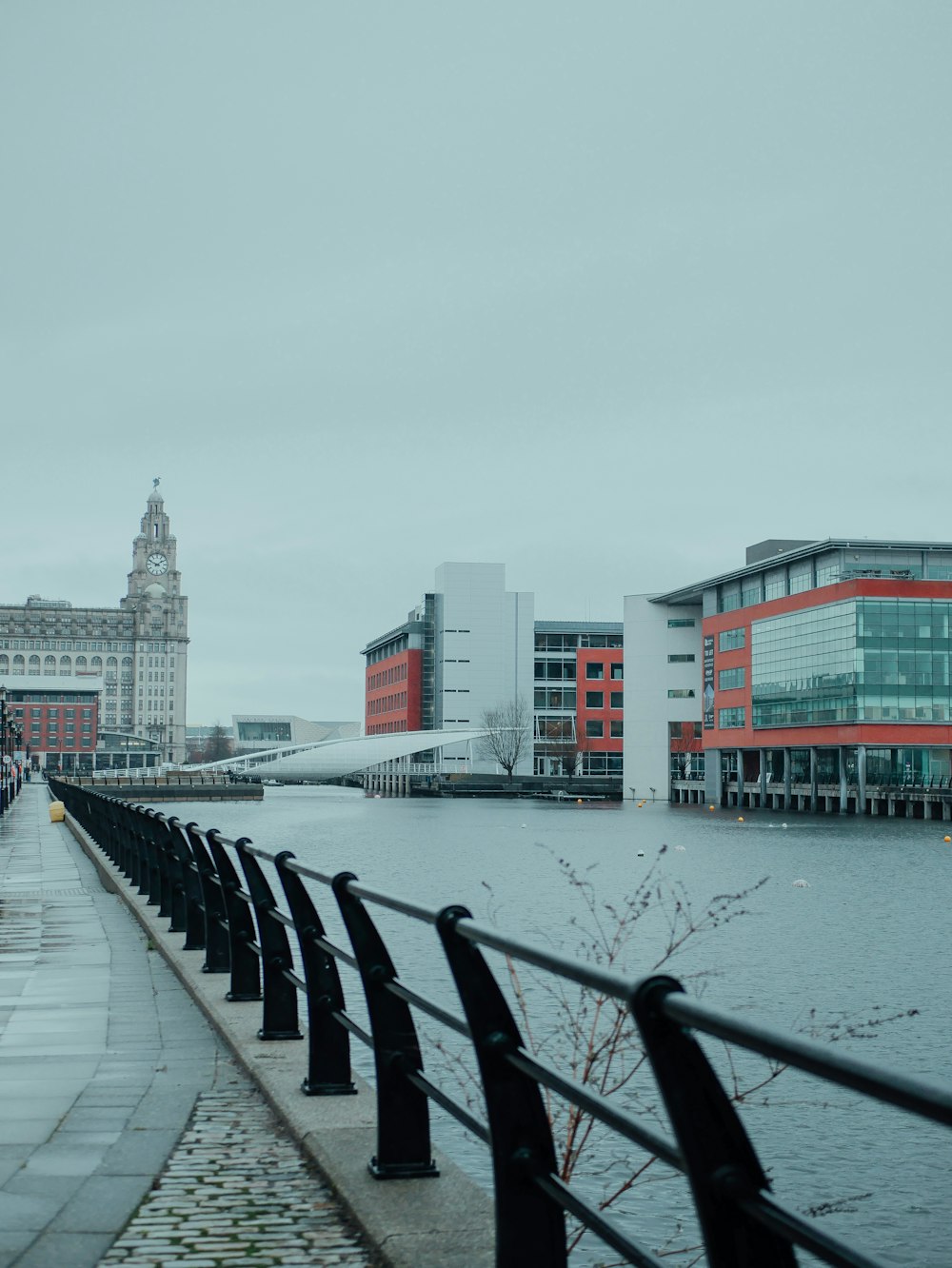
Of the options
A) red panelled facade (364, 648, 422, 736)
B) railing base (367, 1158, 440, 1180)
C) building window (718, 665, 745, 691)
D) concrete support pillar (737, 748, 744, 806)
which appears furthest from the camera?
→ red panelled facade (364, 648, 422, 736)

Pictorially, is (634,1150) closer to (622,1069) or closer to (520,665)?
(622,1069)

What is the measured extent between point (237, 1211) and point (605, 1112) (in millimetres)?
2440

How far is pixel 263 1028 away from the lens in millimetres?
7699

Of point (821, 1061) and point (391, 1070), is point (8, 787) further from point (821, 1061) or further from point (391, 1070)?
point (821, 1061)

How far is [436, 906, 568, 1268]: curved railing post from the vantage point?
3559 millimetres

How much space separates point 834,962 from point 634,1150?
11.9 m

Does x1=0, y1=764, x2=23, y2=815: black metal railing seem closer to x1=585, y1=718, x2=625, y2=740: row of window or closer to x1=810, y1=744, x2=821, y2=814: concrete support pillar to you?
x1=810, y1=744, x2=821, y2=814: concrete support pillar

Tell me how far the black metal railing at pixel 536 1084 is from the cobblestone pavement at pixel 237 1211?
13.5 inches

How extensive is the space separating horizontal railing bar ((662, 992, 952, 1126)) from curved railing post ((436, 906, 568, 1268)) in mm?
1303

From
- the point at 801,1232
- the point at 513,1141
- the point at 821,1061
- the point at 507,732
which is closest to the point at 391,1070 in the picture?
the point at 513,1141

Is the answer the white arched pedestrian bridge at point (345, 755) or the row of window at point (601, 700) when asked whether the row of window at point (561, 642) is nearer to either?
the row of window at point (601, 700)

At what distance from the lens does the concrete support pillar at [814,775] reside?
96.6 meters

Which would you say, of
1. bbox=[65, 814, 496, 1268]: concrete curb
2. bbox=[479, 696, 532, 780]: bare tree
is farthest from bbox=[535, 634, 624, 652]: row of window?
bbox=[65, 814, 496, 1268]: concrete curb

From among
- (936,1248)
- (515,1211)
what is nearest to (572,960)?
(515,1211)
